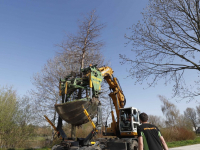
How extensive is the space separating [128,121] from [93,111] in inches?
102

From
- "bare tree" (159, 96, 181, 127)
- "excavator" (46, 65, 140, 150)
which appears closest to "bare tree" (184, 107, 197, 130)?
"bare tree" (159, 96, 181, 127)

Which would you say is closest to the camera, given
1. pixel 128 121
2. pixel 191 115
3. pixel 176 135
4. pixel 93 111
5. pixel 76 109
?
pixel 76 109

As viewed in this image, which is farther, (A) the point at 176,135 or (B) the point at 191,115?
(B) the point at 191,115

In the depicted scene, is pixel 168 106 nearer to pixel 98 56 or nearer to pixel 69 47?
pixel 98 56

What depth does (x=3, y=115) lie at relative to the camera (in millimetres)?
12984

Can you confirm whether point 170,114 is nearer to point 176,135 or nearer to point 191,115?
point 176,135

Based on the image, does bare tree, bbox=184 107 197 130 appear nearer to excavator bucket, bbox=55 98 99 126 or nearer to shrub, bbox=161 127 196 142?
shrub, bbox=161 127 196 142

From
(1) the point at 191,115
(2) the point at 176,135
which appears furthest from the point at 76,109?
(1) the point at 191,115

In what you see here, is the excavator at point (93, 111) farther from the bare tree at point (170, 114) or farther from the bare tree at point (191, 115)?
the bare tree at point (191, 115)

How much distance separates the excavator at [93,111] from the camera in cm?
695

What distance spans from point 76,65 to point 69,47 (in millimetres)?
2230

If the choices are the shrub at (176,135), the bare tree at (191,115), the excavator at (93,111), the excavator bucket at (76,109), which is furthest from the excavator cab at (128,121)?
the bare tree at (191,115)

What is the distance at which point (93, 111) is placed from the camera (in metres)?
7.39

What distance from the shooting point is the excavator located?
6.95 meters
